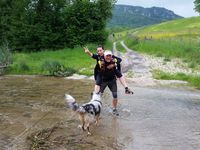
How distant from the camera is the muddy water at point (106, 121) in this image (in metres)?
9.05

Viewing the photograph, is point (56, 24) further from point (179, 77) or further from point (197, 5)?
point (197, 5)

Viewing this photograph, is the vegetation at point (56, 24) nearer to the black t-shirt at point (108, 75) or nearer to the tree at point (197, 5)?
the black t-shirt at point (108, 75)

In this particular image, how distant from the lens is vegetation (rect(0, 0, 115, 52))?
40.9 metres

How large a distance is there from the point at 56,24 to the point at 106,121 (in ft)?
105

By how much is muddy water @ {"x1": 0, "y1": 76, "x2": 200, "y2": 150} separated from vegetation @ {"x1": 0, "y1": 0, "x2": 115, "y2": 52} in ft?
78.7

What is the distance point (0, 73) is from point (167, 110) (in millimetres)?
14211

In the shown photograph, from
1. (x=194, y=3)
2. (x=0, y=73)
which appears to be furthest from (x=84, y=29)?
(x=194, y=3)

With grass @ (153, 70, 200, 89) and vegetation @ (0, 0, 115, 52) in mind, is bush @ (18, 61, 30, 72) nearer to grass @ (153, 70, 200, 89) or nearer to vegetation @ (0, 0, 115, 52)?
grass @ (153, 70, 200, 89)

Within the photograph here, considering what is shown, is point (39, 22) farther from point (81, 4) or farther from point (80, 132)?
point (80, 132)

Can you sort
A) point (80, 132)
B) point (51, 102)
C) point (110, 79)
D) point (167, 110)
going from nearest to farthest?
point (80, 132) → point (110, 79) → point (167, 110) → point (51, 102)

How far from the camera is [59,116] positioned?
11961 mm

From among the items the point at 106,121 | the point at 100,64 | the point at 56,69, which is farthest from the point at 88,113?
the point at 56,69

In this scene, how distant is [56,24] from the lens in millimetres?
42156

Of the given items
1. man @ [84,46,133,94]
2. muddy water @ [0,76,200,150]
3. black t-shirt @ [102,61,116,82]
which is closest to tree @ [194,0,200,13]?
muddy water @ [0,76,200,150]
